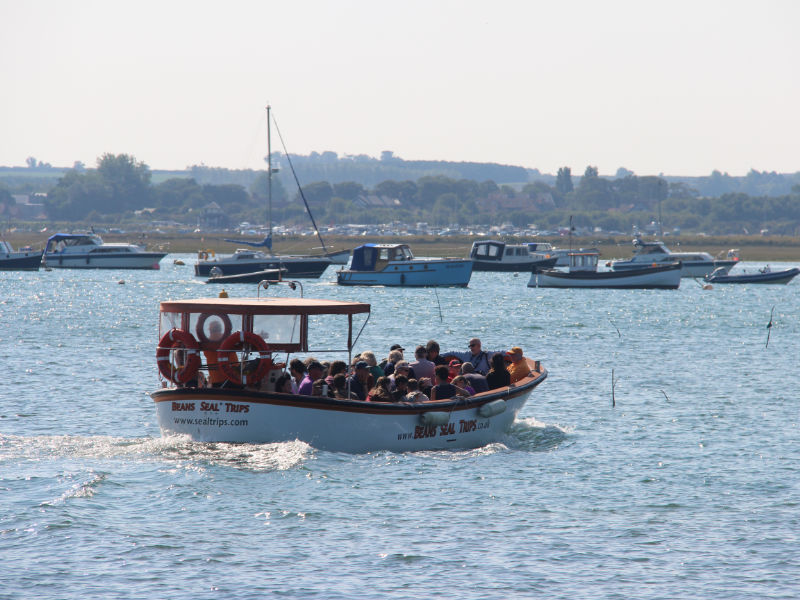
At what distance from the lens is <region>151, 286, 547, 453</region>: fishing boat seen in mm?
16172

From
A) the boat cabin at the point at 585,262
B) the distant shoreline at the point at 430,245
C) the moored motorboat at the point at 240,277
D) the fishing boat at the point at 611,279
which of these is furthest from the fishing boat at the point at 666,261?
the distant shoreline at the point at 430,245

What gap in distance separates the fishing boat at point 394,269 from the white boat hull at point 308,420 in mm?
57996

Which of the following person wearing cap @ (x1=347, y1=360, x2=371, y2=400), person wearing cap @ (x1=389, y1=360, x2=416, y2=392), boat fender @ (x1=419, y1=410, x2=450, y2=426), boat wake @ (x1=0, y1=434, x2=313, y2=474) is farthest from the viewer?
person wearing cap @ (x1=389, y1=360, x2=416, y2=392)

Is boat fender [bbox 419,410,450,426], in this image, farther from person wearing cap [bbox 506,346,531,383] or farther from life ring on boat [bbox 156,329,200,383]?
life ring on boat [bbox 156,329,200,383]

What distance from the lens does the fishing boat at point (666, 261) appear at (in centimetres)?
8856

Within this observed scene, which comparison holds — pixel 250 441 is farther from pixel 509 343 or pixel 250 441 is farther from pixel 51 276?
pixel 51 276

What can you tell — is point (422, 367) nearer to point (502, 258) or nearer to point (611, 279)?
point (611, 279)

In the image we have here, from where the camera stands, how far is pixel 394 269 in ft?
249

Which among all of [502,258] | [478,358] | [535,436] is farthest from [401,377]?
[502,258]

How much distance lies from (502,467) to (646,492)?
2.59m

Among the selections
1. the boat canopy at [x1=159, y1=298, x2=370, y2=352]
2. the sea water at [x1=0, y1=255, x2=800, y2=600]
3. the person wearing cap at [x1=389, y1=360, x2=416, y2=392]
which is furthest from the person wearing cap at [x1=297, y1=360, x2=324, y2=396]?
the person wearing cap at [x1=389, y1=360, x2=416, y2=392]

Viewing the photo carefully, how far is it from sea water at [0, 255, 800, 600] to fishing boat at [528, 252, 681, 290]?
166 ft

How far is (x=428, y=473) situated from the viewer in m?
16.6

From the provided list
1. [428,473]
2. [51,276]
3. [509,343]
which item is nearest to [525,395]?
[428,473]
